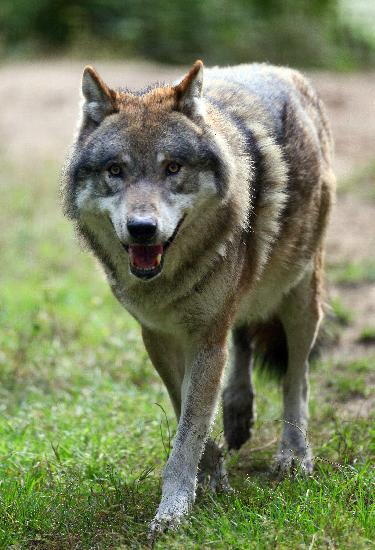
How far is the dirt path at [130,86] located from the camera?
1023 cm

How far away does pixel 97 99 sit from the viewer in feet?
15.5

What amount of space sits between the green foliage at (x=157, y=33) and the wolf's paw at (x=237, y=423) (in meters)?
13.9

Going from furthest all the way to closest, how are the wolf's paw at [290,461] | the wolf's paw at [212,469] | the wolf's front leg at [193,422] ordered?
the wolf's paw at [290,461], the wolf's paw at [212,469], the wolf's front leg at [193,422]

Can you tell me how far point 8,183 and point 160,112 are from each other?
8.04 meters

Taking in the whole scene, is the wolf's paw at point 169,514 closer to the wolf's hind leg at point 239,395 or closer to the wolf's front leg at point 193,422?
the wolf's front leg at point 193,422

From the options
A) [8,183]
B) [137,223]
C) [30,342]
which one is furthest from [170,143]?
[8,183]

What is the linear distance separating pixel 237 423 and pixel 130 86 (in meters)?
10.2

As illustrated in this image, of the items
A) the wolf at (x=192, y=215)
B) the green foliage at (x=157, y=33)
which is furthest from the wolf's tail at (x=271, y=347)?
the green foliage at (x=157, y=33)

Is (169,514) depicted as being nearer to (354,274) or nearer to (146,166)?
(146,166)

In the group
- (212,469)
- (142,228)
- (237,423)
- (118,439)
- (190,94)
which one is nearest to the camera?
(142,228)

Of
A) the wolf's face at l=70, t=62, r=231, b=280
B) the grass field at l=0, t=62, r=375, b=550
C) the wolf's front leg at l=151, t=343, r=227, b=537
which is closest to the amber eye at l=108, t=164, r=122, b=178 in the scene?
the wolf's face at l=70, t=62, r=231, b=280

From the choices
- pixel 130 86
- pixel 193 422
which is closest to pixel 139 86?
pixel 130 86

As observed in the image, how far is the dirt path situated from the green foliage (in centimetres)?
110

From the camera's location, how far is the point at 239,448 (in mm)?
5762
